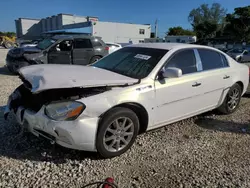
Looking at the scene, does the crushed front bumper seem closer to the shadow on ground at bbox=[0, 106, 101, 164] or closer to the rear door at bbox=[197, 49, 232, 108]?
the shadow on ground at bbox=[0, 106, 101, 164]

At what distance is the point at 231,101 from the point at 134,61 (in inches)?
95.5

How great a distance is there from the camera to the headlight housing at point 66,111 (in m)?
2.66

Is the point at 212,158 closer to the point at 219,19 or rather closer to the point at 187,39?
the point at 187,39

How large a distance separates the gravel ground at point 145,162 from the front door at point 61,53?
214 inches

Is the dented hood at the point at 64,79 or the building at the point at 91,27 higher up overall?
the building at the point at 91,27

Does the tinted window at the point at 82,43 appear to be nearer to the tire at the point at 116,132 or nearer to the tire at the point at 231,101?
the tire at the point at 231,101

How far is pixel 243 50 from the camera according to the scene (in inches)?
742

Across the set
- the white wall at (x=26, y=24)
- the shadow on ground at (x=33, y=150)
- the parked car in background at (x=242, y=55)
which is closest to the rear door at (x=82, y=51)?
the shadow on ground at (x=33, y=150)

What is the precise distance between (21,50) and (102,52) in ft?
11.0

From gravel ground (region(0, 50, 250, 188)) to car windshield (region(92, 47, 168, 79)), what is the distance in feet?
3.54

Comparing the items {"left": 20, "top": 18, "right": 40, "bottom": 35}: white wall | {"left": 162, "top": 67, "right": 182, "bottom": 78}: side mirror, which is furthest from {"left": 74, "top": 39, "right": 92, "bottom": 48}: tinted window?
{"left": 20, "top": 18, "right": 40, "bottom": 35}: white wall

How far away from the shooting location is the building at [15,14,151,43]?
37.0 m

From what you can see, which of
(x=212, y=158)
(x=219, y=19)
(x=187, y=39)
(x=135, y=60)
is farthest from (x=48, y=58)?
(x=219, y=19)

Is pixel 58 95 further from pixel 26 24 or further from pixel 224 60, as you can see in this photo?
pixel 26 24
